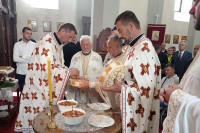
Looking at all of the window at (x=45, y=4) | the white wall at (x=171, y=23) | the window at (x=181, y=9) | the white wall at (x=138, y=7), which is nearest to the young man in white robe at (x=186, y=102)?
the white wall at (x=138, y=7)

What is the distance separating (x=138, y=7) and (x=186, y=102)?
7.57 metres

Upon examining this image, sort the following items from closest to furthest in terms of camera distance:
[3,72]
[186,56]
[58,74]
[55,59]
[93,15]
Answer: [58,74] < [55,59] < [3,72] < [186,56] < [93,15]

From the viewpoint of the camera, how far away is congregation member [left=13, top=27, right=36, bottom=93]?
5055mm

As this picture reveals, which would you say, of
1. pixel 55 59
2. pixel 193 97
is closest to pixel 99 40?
pixel 55 59

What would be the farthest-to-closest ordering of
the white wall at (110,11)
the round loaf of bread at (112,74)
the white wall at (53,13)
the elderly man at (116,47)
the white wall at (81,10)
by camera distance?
the white wall at (81,10) → the white wall at (53,13) → the white wall at (110,11) → the elderly man at (116,47) → the round loaf of bread at (112,74)

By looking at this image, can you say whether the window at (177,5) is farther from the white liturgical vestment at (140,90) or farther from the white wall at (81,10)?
the white liturgical vestment at (140,90)

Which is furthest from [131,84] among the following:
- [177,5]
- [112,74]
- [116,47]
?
[177,5]

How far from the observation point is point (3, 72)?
4.49 meters

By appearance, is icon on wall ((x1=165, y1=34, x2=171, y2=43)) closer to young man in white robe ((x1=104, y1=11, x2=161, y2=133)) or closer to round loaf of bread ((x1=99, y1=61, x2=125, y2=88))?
young man in white robe ((x1=104, y1=11, x2=161, y2=133))

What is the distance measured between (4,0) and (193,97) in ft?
24.1

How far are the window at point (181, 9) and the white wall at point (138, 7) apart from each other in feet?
14.3

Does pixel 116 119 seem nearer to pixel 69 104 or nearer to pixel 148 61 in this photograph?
pixel 69 104

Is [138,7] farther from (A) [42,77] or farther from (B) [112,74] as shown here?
(B) [112,74]

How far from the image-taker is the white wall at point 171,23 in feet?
32.6
